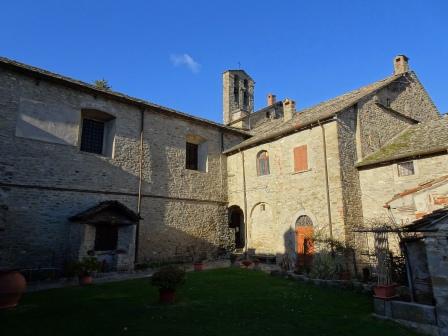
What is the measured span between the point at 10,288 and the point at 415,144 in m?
15.6

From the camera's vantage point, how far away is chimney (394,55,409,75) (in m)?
17.9

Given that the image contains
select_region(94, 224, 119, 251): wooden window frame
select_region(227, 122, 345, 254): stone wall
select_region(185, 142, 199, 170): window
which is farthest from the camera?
select_region(185, 142, 199, 170): window

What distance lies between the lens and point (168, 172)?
16.8m

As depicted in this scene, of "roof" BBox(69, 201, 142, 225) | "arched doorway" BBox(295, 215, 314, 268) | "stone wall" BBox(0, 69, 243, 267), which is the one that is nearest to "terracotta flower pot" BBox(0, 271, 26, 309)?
"stone wall" BBox(0, 69, 243, 267)

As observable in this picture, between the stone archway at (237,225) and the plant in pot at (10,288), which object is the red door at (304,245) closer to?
the stone archway at (237,225)

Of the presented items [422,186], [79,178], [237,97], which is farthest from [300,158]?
[237,97]

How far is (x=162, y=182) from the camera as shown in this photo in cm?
1642

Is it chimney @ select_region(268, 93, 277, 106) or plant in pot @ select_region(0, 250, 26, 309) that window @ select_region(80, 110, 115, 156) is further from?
chimney @ select_region(268, 93, 277, 106)

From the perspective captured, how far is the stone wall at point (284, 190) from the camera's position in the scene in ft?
46.2

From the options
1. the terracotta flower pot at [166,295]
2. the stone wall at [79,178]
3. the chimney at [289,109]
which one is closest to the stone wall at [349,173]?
the chimney at [289,109]

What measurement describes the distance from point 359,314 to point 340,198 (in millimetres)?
6831

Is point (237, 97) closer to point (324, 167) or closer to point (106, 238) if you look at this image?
point (324, 167)

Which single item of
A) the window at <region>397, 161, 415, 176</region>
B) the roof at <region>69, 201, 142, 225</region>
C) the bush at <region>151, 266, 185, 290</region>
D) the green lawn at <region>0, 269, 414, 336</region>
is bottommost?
the green lawn at <region>0, 269, 414, 336</region>

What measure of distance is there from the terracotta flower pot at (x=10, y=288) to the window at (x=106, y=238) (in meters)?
5.32
